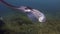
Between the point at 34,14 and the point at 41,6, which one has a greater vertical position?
the point at 41,6

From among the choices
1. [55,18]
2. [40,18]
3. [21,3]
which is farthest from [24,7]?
[55,18]

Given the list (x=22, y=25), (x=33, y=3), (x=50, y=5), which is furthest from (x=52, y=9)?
(x=22, y=25)

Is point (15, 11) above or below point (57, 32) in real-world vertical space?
above

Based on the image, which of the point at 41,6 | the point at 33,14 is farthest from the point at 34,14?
the point at 41,6

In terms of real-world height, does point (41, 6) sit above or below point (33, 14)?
above

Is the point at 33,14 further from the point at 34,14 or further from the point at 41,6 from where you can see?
the point at 41,6

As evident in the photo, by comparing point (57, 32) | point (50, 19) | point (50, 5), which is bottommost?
point (57, 32)

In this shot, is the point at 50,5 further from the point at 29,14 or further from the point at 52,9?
the point at 29,14

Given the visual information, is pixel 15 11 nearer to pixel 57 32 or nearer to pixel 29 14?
pixel 29 14
